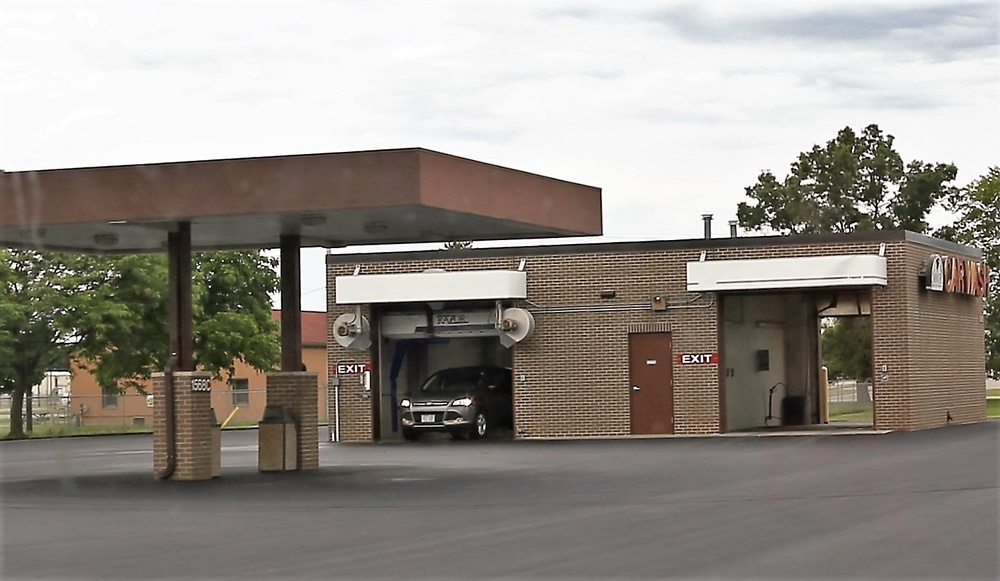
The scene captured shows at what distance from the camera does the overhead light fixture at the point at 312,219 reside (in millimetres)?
21953

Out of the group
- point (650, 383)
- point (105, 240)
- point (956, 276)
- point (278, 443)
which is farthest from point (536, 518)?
point (956, 276)

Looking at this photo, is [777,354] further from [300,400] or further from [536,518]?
[536,518]

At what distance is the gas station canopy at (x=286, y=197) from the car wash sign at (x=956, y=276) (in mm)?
12984

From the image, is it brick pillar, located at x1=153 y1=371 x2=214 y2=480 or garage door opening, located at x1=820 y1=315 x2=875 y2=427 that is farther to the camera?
garage door opening, located at x1=820 y1=315 x2=875 y2=427

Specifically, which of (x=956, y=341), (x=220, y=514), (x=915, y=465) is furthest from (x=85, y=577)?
(x=956, y=341)

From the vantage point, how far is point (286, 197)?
20859 millimetres

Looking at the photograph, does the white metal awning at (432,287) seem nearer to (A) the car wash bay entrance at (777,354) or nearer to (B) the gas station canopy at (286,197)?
(A) the car wash bay entrance at (777,354)

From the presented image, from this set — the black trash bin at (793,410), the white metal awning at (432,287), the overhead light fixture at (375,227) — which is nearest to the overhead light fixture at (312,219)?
the overhead light fixture at (375,227)

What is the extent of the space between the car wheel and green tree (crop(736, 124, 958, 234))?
145ft

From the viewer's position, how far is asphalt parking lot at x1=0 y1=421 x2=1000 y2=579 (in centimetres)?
1257

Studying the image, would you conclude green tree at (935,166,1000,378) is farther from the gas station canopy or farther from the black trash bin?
the gas station canopy

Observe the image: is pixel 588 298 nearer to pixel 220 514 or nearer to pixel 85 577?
pixel 220 514

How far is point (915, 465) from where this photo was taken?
73.0 ft

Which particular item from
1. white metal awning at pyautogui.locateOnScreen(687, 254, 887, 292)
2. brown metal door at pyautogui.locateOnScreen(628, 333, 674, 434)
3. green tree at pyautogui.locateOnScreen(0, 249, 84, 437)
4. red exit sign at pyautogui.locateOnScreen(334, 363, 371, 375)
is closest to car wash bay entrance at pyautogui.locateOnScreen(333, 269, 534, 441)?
red exit sign at pyautogui.locateOnScreen(334, 363, 371, 375)
